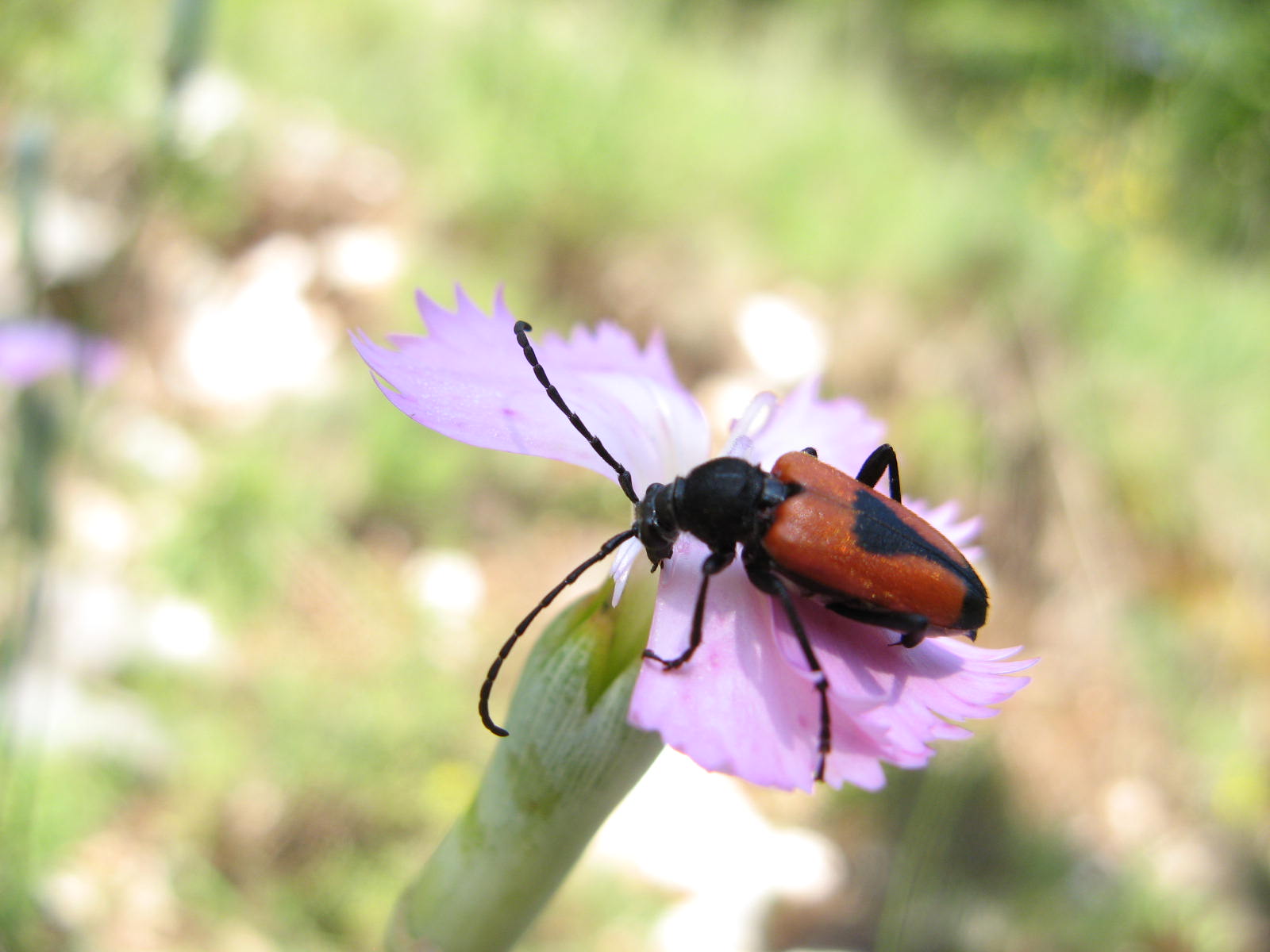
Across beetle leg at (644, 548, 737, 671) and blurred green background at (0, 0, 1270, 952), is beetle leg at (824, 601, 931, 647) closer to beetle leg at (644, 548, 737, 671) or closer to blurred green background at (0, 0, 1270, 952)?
beetle leg at (644, 548, 737, 671)

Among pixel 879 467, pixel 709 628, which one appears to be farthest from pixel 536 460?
pixel 709 628

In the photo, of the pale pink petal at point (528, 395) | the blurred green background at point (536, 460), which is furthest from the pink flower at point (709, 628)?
the blurred green background at point (536, 460)

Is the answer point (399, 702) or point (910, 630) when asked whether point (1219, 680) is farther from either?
point (910, 630)

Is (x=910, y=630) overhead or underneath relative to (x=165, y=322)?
underneath

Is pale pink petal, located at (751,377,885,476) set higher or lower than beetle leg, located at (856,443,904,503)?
higher

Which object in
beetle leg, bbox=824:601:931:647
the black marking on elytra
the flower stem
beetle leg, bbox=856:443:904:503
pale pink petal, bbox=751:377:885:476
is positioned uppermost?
pale pink petal, bbox=751:377:885:476

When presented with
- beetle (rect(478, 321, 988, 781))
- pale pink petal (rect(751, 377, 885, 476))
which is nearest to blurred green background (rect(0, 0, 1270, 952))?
pale pink petal (rect(751, 377, 885, 476))

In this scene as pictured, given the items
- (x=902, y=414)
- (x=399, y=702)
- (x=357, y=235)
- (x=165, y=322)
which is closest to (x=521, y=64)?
(x=357, y=235)
